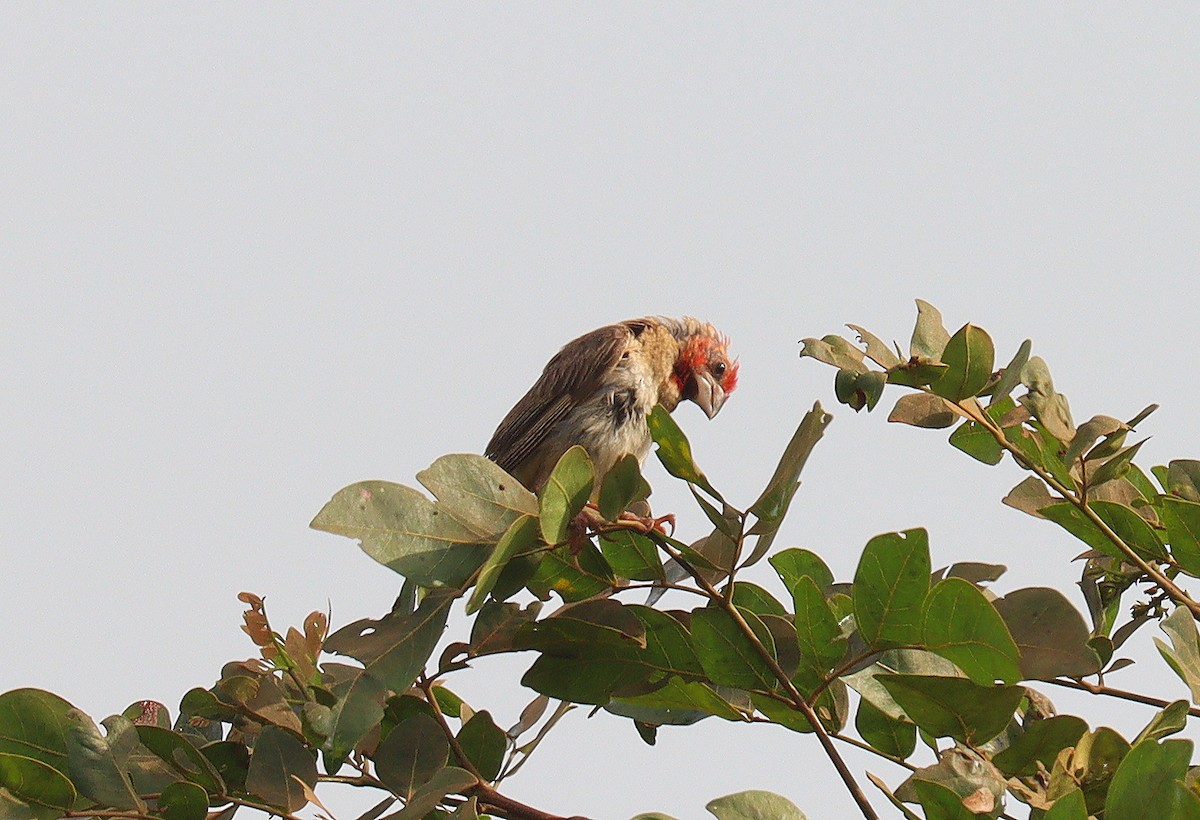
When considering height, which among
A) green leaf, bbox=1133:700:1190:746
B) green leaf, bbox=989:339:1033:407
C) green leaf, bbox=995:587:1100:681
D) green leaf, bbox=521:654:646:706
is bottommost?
green leaf, bbox=1133:700:1190:746

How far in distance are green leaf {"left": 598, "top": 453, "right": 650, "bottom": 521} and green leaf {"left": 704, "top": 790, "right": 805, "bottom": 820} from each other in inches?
18.4

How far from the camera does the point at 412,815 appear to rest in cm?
193

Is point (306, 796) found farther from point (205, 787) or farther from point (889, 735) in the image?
point (889, 735)

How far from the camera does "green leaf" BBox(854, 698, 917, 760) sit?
7.10 ft

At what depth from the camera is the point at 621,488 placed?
213 cm

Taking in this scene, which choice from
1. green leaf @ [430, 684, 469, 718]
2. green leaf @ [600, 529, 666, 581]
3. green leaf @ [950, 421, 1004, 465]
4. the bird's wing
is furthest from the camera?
the bird's wing

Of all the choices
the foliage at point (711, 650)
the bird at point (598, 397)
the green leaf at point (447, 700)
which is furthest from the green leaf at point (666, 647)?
the bird at point (598, 397)

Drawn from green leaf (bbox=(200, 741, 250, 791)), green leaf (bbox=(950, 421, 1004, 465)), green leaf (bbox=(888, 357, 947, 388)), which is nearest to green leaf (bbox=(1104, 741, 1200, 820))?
green leaf (bbox=(888, 357, 947, 388))

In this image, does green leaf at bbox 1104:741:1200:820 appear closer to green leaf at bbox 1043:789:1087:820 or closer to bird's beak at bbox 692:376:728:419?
green leaf at bbox 1043:789:1087:820

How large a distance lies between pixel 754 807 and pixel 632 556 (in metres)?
0.54

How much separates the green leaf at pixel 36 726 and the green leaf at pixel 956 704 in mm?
1263

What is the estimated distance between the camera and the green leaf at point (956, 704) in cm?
188

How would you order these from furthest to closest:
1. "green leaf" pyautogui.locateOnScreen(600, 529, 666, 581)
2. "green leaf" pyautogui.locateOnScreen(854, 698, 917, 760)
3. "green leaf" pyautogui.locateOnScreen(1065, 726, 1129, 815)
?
"green leaf" pyautogui.locateOnScreen(600, 529, 666, 581)
"green leaf" pyautogui.locateOnScreen(854, 698, 917, 760)
"green leaf" pyautogui.locateOnScreen(1065, 726, 1129, 815)

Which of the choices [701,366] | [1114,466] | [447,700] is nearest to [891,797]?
[1114,466]
